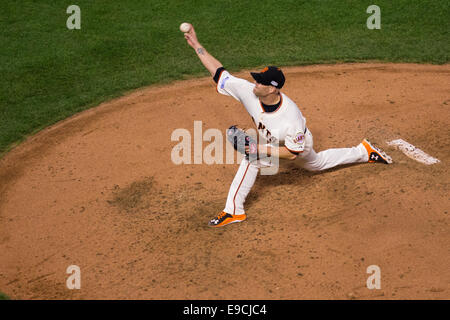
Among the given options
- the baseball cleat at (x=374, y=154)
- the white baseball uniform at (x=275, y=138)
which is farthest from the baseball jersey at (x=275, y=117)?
the baseball cleat at (x=374, y=154)

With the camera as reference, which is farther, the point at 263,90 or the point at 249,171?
the point at 249,171

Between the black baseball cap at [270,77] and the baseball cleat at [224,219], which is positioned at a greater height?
the black baseball cap at [270,77]

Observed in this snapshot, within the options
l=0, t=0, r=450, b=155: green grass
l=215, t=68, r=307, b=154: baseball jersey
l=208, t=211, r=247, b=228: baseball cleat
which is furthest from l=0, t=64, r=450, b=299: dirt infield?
l=215, t=68, r=307, b=154: baseball jersey

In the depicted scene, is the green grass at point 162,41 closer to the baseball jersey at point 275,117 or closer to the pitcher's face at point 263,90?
the baseball jersey at point 275,117

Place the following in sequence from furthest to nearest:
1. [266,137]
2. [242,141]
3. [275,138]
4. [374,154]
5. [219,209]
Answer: [374,154] < [219,209] < [266,137] < [275,138] < [242,141]

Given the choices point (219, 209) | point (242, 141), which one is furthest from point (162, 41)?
point (242, 141)

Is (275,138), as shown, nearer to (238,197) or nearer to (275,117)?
(275,117)

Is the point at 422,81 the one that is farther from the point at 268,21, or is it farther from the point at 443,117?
the point at 268,21
